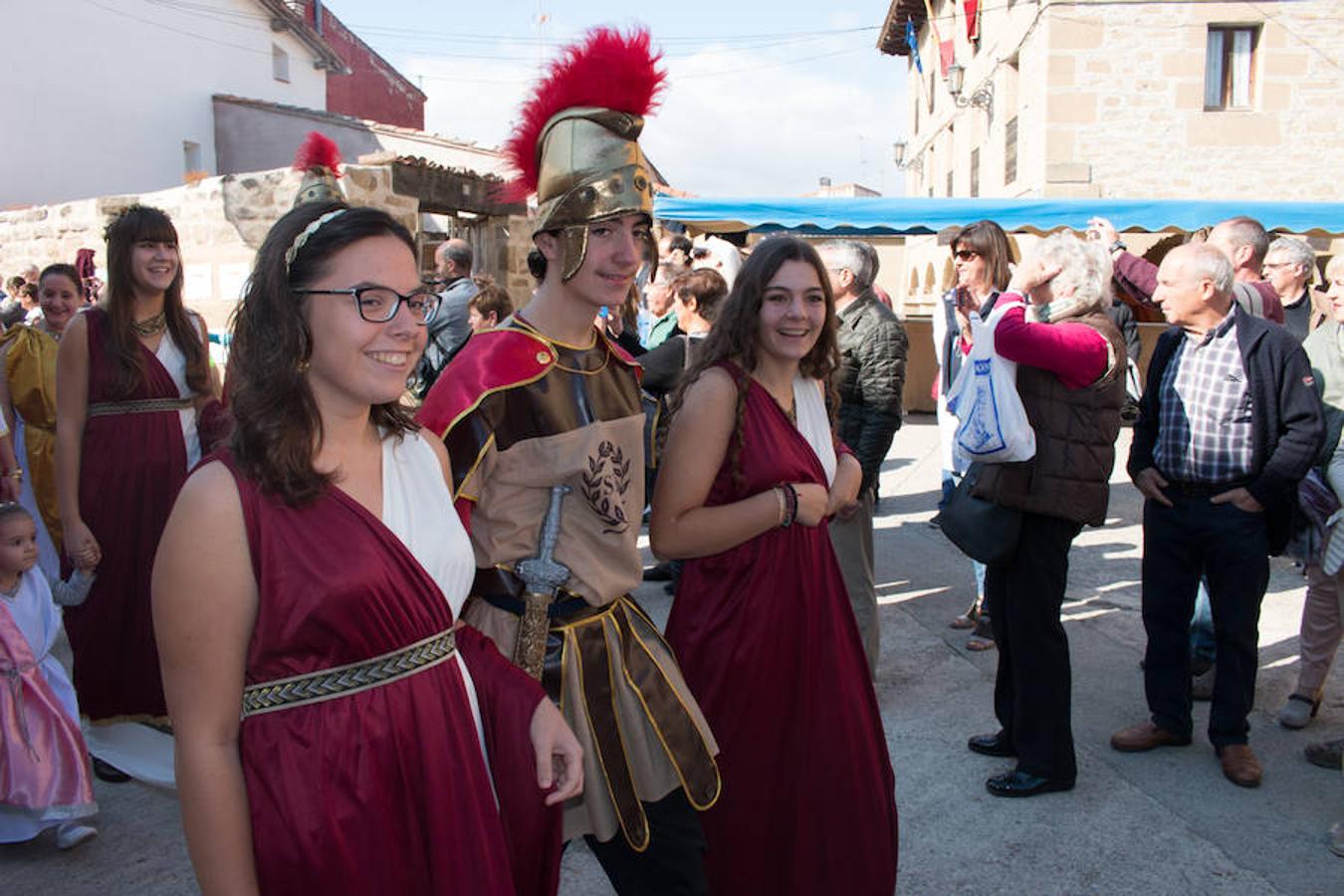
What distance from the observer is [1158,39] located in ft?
52.0

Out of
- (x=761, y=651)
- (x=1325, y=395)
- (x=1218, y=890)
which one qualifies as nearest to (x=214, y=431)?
(x=761, y=651)

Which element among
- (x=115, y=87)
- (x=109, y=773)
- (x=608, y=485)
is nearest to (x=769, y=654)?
(x=608, y=485)

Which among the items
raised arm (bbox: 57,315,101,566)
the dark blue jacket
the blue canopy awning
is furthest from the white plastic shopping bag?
the blue canopy awning

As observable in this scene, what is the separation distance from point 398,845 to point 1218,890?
2.69 metres

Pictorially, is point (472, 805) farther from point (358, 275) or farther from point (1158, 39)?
point (1158, 39)

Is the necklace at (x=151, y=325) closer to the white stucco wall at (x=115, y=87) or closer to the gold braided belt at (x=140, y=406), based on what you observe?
A: the gold braided belt at (x=140, y=406)

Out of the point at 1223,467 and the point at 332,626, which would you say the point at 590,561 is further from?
the point at 1223,467

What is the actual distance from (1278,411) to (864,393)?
1.71 metres

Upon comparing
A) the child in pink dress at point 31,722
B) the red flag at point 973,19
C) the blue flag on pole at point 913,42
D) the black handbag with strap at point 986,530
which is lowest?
the child in pink dress at point 31,722

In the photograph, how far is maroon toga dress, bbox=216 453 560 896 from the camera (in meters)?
1.44

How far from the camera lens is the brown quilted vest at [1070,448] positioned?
3.58 m

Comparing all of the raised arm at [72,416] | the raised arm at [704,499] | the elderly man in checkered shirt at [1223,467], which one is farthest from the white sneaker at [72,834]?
the elderly man in checkered shirt at [1223,467]

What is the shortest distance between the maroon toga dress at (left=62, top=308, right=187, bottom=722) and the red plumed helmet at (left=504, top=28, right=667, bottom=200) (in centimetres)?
210

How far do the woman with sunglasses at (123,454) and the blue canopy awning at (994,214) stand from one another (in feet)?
23.8
